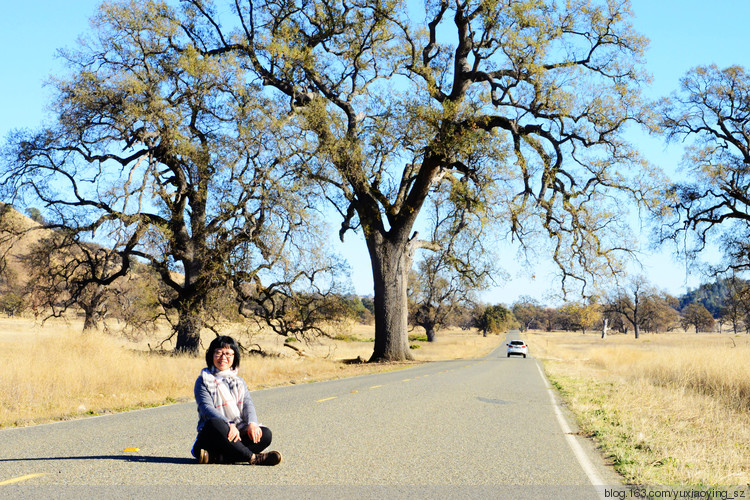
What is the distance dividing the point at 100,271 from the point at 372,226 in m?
11.5

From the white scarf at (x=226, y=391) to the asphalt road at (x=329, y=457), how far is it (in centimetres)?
54

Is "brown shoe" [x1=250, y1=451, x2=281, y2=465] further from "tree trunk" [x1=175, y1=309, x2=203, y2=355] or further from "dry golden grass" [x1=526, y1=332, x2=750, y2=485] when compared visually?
"tree trunk" [x1=175, y1=309, x2=203, y2=355]

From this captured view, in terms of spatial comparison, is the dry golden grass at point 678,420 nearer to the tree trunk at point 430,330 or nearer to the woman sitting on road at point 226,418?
the woman sitting on road at point 226,418

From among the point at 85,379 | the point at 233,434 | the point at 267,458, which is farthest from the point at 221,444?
the point at 85,379

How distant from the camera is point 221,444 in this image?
6.08 m

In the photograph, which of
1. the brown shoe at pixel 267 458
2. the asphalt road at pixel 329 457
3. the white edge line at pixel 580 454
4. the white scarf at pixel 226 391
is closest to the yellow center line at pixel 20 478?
the asphalt road at pixel 329 457

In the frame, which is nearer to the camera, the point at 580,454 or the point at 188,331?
the point at 580,454

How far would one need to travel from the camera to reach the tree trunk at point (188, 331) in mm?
23516

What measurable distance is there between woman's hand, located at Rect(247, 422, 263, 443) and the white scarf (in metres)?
0.30

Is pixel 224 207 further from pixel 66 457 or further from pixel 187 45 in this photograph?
pixel 66 457

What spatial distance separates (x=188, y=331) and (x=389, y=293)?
328 inches

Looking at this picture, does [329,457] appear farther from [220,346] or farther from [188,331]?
[188,331]

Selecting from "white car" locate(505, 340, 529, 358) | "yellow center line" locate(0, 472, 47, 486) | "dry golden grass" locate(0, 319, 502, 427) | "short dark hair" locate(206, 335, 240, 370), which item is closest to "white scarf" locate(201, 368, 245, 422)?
"short dark hair" locate(206, 335, 240, 370)

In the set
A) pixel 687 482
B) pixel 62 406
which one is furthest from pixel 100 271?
pixel 687 482
